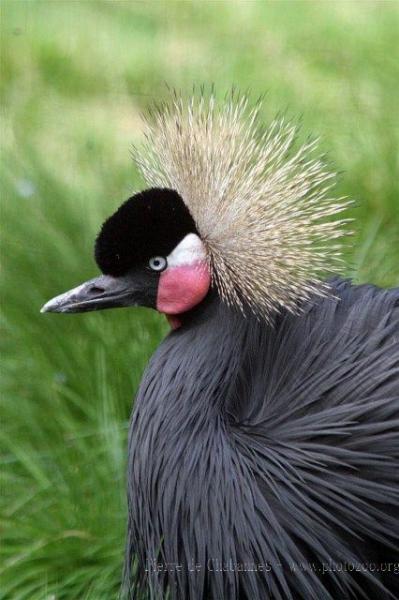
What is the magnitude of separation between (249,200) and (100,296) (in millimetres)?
214

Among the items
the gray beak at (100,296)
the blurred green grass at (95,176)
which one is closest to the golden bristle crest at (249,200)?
the gray beak at (100,296)

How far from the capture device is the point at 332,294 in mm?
1384

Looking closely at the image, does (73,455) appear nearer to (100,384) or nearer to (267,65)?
(100,384)

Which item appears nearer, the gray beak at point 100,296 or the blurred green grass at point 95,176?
the gray beak at point 100,296

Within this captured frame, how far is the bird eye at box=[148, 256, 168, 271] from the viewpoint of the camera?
128cm

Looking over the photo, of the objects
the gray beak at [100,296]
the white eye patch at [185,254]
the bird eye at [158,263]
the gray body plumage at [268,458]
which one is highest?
the white eye patch at [185,254]

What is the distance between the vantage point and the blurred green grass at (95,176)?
61.9 inches

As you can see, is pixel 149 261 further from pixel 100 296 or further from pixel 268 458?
pixel 268 458

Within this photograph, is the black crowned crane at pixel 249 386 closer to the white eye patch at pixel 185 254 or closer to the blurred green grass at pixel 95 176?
the white eye patch at pixel 185 254

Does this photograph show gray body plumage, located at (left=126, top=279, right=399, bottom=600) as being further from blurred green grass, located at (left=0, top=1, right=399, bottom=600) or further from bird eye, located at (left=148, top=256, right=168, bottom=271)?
blurred green grass, located at (left=0, top=1, right=399, bottom=600)

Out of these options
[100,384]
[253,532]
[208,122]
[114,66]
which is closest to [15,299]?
[100,384]

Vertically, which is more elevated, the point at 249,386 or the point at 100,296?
the point at 100,296

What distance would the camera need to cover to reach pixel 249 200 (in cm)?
131

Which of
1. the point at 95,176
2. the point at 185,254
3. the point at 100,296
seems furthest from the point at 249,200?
the point at 95,176
